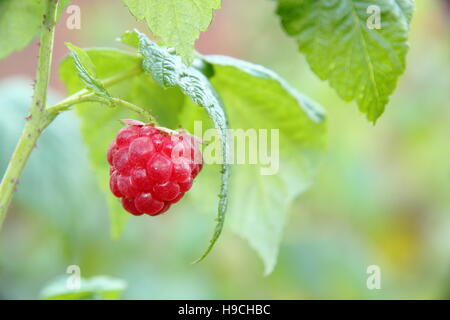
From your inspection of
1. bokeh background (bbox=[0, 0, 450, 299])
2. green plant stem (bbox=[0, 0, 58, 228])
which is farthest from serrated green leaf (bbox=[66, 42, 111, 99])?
bokeh background (bbox=[0, 0, 450, 299])

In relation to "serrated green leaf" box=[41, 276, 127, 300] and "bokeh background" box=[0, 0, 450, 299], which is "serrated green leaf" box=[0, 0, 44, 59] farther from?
"bokeh background" box=[0, 0, 450, 299]

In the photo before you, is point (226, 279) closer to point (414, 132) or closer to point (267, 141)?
point (414, 132)

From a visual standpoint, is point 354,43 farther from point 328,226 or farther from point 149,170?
point 328,226

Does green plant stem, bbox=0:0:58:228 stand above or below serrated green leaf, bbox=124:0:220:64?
below

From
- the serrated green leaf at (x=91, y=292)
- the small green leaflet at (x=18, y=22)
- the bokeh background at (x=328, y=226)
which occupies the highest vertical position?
the bokeh background at (x=328, y=226)

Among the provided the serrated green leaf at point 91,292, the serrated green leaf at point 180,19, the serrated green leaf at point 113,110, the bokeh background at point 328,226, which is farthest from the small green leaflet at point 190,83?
the bokeh background at point 328,226

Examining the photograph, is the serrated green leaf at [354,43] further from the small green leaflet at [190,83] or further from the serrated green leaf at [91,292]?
the serrated green leaf at [91,292]
